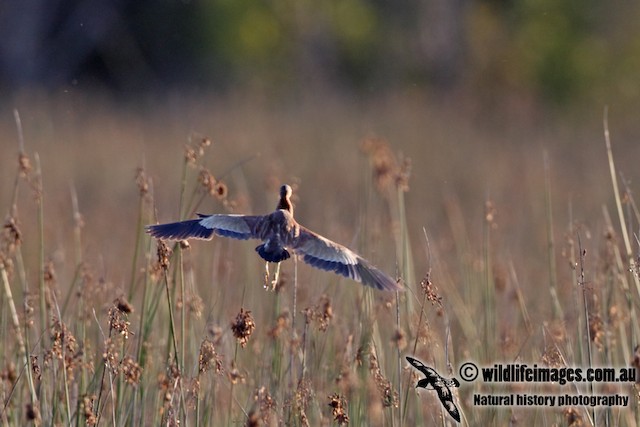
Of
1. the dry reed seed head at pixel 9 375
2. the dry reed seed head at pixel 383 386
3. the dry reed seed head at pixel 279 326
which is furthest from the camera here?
the dry reed seed head at pixel 279 326

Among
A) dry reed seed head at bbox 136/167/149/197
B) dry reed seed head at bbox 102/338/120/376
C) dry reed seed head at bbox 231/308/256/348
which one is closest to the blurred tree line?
dry reed seed head at bbox 136/167/149/197

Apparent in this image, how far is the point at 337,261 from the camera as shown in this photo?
390 cm

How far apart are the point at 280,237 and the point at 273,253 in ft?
0.32

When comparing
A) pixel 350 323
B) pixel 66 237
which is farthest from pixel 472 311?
pixel 66 237

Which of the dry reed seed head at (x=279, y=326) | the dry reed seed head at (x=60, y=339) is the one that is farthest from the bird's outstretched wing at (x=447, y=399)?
the dry reed seed head at (x=60, y=339)

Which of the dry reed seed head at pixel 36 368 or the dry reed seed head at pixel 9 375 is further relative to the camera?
the dry reed seed head at pixel 9 375

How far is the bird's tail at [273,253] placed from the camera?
12.6ft

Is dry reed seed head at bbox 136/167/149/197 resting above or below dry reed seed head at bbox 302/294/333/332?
above

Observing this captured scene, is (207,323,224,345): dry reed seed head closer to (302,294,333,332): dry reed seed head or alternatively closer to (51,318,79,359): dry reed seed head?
(302,294,333,332): dry reed seed head

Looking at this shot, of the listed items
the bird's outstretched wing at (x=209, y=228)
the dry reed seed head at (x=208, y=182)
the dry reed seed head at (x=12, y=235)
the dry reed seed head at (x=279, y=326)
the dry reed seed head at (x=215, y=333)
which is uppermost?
the dry reed seed head at (x=208, y=182)

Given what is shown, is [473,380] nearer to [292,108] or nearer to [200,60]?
[292,108]

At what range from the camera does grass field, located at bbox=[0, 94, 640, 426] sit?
156 inches

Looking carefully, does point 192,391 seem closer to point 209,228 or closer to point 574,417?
point 209,228

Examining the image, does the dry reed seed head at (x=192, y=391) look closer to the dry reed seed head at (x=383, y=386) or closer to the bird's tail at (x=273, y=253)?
the bird's tail at (x=273, y=253)
